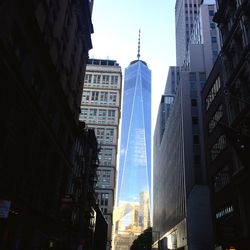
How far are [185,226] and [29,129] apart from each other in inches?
2049

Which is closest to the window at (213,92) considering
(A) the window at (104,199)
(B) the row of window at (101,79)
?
(A) the window at (104,199)

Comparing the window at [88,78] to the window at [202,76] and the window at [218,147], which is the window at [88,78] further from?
the window at [218,147]

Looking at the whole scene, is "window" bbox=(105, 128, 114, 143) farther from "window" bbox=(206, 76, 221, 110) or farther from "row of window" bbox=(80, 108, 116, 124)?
"window" bbox=(206, 76, 221, 110)

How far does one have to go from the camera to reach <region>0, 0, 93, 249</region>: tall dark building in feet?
65.8

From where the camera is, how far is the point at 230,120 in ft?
120

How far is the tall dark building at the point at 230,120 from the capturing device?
32.3 metres

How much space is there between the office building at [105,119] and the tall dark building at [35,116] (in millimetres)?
95328

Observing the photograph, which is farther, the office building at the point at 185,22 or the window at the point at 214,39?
the office building at the point at 185,22

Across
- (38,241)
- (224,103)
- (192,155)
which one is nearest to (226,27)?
(224,103)

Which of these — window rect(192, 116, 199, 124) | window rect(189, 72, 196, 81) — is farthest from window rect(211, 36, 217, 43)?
window rect(192, 116, 199, 124)

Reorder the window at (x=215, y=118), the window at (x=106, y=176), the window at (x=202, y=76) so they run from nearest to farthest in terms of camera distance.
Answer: the window at (x=215, y=118)
the window at (x=202, y=76)
the window at (x=106, y=176)

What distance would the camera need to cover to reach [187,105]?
81875mm

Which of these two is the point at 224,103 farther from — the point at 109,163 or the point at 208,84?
the point at 109,163

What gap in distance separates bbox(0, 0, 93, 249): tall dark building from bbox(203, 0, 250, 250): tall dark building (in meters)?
15.8
